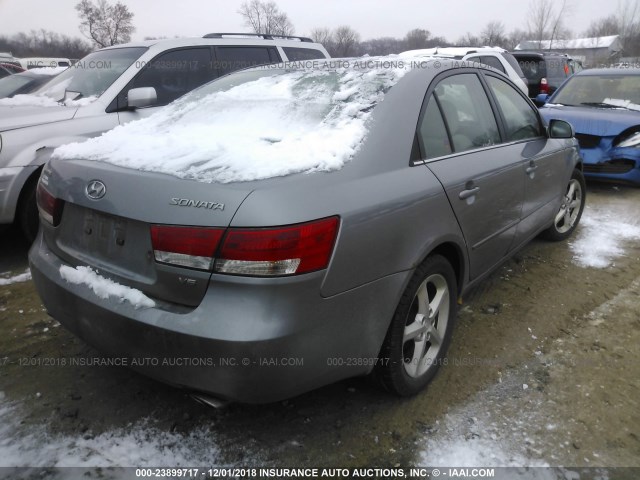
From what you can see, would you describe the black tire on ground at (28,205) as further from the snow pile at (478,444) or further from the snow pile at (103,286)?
the snow pile at (478,444)

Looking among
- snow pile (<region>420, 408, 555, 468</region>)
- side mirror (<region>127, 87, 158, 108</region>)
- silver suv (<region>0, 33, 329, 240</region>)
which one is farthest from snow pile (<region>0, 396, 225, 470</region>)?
side mirror (<region>127, 87, 158, 108</region>)

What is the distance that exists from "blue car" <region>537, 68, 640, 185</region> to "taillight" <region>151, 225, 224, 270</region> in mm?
5517

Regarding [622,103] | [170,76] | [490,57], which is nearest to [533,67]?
[490,57]

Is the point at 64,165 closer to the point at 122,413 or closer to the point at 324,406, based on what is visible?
the point at 122,413

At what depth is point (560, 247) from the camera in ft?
15.1

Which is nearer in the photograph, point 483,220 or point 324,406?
point 324,406

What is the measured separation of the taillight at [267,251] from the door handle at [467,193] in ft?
3.56

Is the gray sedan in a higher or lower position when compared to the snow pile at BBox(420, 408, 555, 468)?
higher

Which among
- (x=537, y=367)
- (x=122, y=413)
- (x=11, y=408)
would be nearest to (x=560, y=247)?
(x=537, y=367)

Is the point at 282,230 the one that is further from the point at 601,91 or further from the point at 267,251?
the point at 601,91

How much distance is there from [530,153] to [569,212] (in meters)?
1.69

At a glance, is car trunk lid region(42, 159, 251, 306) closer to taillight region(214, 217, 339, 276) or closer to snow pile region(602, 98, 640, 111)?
taillight region(214, 217, 339, 276)

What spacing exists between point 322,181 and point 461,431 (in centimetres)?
133

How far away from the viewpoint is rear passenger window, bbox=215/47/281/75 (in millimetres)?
5410
